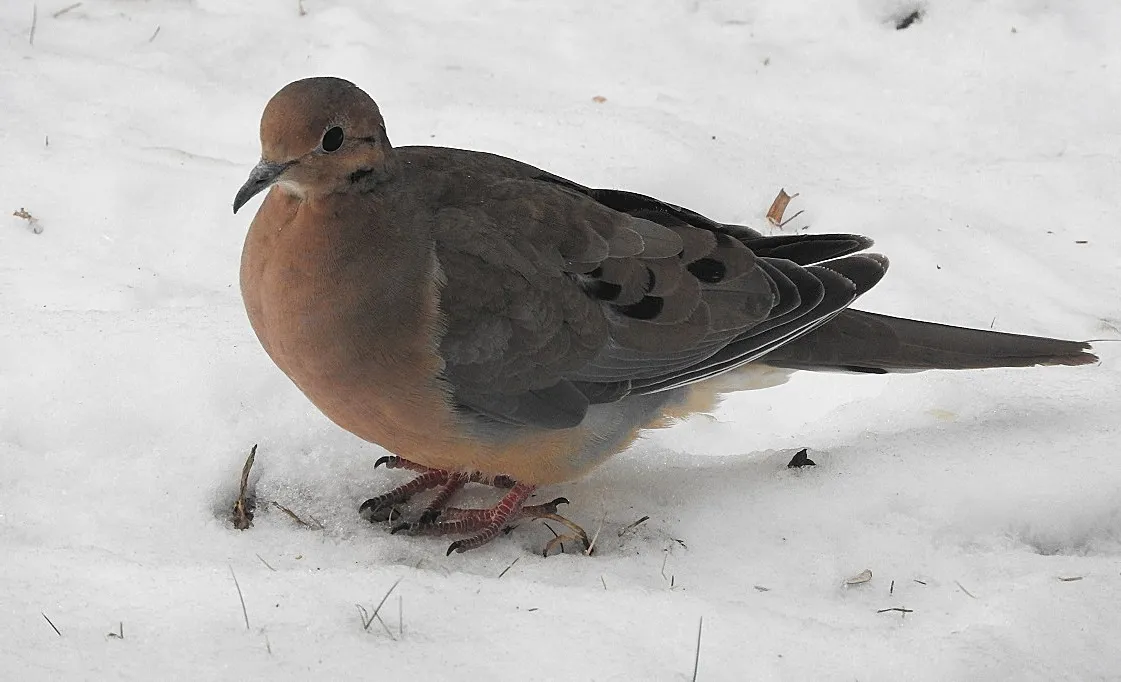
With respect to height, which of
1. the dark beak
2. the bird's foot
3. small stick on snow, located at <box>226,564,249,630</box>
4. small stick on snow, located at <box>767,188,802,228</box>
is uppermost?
the dark beak

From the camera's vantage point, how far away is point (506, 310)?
3.30 metres

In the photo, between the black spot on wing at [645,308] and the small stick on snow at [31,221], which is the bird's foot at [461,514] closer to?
the black spot on wing at [645,308]

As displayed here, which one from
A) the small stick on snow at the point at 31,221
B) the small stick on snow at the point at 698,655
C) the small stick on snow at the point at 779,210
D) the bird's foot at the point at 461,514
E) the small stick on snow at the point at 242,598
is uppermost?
the small stick on snow at the point at 779,210

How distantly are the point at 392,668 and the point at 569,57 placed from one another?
3.82m

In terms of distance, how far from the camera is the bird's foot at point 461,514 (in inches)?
135

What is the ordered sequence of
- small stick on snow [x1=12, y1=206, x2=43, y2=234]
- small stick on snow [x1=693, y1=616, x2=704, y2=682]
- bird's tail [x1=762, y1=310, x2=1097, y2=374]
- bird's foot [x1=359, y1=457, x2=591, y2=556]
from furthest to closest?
small stick on snow [x1=12, y1=206, x2=43, y2=234] < bird's tail [x1=762, y1=310, x2=1097, y2=374] < bird's foot [x1=359, y1=457, x2=591, y2=556] < small stick on snow [x1=693, y1=616, x2=704, y2=682]

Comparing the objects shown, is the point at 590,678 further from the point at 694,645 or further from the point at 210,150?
the point at 210,150

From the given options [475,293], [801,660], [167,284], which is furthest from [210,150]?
[801,660]

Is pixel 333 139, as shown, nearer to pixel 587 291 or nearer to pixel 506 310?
pixel 506 310

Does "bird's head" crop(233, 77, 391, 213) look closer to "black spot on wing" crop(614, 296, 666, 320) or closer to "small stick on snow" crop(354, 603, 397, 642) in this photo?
"black spot on wing" crop(614, 296, 666, 320)

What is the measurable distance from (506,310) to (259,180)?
2.40 feet

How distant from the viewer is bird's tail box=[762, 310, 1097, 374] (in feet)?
12.4

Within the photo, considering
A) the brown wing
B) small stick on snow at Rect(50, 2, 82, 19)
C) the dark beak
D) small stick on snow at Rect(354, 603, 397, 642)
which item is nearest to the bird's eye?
the dark beak

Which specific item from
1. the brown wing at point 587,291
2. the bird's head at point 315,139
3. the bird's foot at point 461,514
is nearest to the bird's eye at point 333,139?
the bird's head at point 315,139
